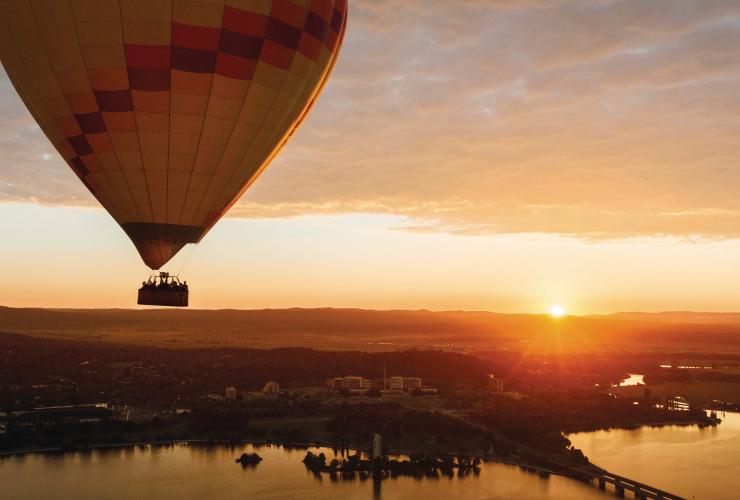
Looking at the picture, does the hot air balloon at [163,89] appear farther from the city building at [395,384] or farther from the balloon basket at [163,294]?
the city building at [395,384]

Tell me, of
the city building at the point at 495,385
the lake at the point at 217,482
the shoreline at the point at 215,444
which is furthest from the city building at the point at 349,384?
the lake at the point at 217,482

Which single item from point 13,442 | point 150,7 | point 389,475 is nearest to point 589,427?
point 389,475

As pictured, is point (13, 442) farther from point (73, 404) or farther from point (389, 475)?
point (389, 475)

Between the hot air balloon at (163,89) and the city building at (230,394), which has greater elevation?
the hot air balloon at (163,89)

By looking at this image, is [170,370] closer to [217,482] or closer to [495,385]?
[495,385]

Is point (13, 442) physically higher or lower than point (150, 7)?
lower

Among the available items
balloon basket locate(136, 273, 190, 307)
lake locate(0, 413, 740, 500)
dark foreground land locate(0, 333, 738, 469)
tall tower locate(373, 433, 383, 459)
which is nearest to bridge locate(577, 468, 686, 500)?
lake locate(0, 413, 740, 500)

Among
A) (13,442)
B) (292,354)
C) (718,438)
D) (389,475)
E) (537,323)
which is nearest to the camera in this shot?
(389,475)

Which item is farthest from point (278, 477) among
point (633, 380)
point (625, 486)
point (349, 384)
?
point (633, 380)
